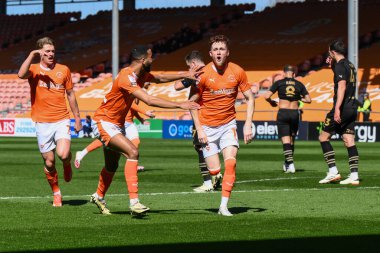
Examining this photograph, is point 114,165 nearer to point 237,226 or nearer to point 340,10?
point 237,226

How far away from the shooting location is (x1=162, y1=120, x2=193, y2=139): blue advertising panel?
45688mm

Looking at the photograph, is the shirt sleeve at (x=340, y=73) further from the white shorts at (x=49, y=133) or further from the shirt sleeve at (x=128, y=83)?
the shirt sleeve at (x=128, y=83)

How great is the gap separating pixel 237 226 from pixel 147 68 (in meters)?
2.37

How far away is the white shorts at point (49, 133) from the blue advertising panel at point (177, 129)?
3163 centimetres

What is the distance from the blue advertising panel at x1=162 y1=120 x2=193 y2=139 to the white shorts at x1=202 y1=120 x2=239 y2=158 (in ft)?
107

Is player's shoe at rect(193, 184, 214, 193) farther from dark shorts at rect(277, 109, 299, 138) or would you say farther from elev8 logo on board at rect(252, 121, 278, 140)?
elev8 logo on board at rect(252, 121, 278, 140)

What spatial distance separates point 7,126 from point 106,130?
40095mm

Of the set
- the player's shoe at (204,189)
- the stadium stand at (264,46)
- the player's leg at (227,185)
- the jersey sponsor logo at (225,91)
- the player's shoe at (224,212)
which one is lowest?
the player's shoe at (204,189)

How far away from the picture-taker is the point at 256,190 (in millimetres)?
16250

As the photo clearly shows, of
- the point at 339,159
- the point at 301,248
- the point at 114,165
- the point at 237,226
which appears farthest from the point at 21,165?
the point at 301,248

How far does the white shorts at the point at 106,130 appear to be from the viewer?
40.1ft

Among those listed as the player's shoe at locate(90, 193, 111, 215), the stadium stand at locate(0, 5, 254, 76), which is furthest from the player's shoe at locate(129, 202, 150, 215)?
the stadium stand at locate(0, 5, 254, 76)

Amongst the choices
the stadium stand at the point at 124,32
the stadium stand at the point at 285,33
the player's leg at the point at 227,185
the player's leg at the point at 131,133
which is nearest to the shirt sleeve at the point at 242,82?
the player's leg at the point at 227,185

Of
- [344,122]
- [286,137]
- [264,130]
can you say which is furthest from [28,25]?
[344,122]
